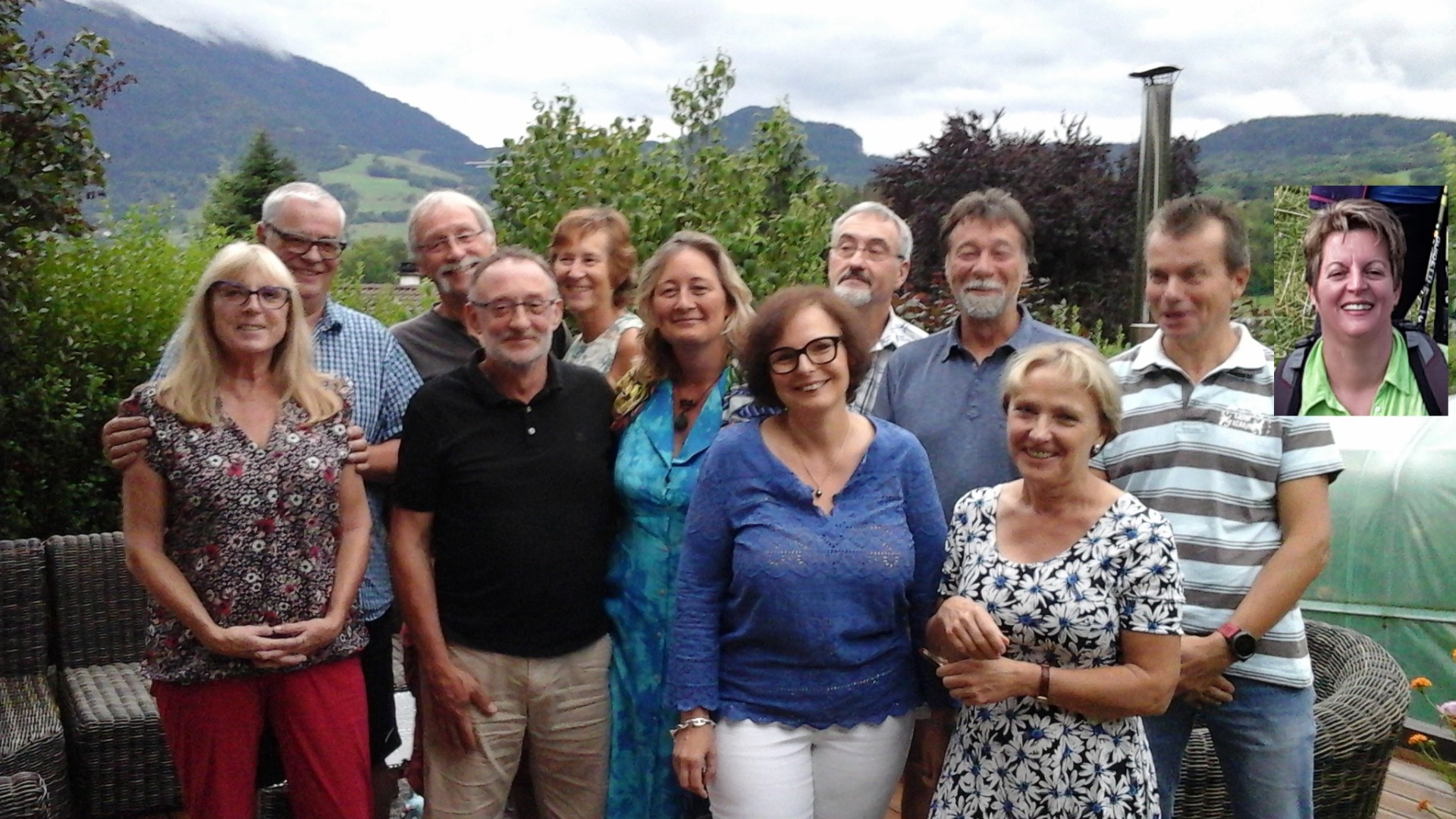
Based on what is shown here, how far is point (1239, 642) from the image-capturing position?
2.13 m

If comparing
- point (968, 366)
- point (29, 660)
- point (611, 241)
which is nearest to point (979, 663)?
point (968, 366)

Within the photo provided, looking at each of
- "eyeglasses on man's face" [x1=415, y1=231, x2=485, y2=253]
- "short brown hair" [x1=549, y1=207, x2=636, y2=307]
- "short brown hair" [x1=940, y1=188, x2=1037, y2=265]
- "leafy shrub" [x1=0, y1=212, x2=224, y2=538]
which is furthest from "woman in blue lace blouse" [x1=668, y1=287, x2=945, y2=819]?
"leafy shrub" [x1=0, y1=212, x2=224, y2=538]

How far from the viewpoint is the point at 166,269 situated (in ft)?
16.9

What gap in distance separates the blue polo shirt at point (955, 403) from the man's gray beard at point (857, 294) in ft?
1.07

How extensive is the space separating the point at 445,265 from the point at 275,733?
1.39 metres

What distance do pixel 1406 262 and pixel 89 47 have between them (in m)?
4.55

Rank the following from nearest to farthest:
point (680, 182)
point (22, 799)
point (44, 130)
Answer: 1. point (22, 799)
2. point (44, 130)
3. point (680, 182)

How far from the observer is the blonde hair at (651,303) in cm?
260

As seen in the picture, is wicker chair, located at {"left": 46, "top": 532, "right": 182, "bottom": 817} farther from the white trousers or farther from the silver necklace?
the silver necklace

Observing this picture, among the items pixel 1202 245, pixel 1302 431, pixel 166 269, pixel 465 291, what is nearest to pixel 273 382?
pixel 465 291

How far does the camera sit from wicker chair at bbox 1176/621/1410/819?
2596 millimetres

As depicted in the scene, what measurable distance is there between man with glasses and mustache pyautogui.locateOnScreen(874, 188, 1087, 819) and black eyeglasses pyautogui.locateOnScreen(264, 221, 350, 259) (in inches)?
57.8

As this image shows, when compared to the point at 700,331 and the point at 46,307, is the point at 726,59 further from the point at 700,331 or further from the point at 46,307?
the point at 700,331

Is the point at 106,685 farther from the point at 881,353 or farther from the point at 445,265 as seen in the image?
the point at 881,353
